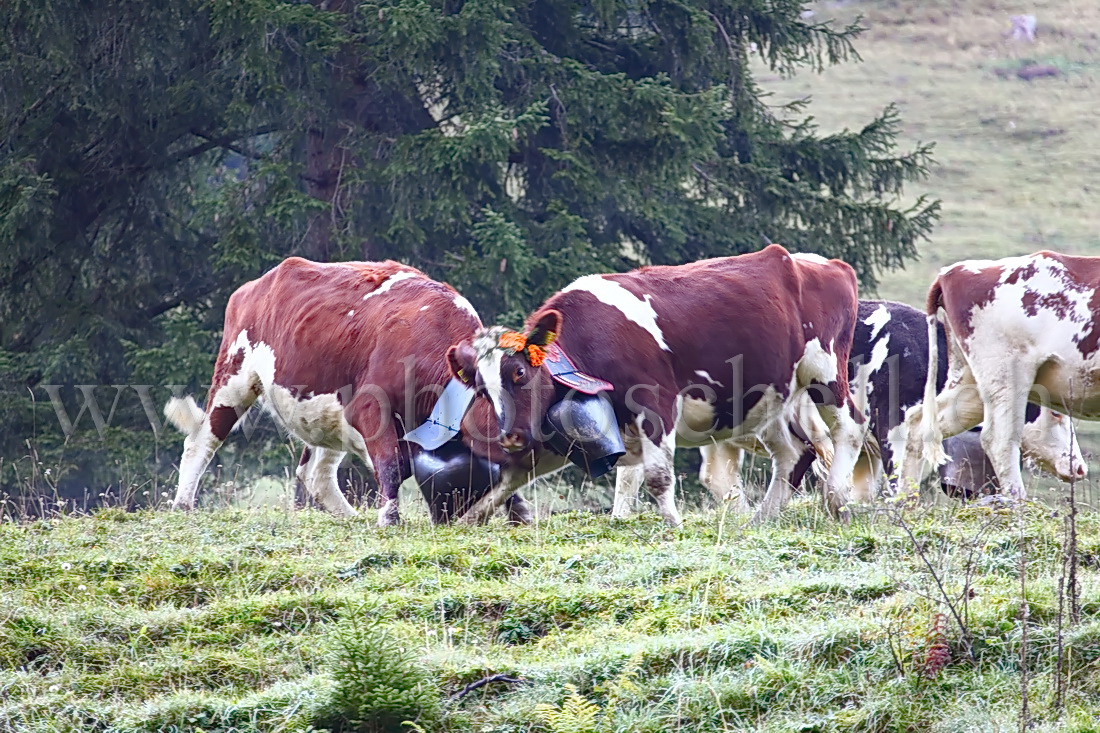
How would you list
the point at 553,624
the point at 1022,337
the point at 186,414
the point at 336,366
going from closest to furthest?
the point at 553,624, the point at 1022,337, the point at 336,366, the point at 186,414

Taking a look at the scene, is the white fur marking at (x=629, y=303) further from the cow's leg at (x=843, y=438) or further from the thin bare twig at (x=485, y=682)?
the thin bare twig at (x=485, y=682)

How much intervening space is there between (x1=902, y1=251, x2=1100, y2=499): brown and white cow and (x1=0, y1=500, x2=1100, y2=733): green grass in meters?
1.76

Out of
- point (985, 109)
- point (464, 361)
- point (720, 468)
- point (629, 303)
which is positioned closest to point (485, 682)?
point (464, 361)

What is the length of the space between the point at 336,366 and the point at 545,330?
6.69ft

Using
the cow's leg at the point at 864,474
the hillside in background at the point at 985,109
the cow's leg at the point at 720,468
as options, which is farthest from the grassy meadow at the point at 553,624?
the hillside in background at the point at 985,109

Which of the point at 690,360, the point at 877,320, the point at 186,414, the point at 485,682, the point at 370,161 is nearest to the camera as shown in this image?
the point at 485,682

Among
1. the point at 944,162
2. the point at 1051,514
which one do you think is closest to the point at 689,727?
the point at 1051,514

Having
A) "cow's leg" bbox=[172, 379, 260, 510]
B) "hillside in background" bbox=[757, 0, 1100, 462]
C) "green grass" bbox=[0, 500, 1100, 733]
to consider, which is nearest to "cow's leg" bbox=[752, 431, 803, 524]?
"green grass" bbox=[0, 500, 1100, 733]

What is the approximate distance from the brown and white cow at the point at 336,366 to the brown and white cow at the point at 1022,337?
3.82m

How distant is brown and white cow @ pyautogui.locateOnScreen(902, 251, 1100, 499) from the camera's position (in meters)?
10.4

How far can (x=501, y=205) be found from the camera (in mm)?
19312

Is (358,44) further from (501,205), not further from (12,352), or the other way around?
(12,352)

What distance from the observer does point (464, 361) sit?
9.67 meters

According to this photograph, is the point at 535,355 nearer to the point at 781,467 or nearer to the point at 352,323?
the point at 352,323
